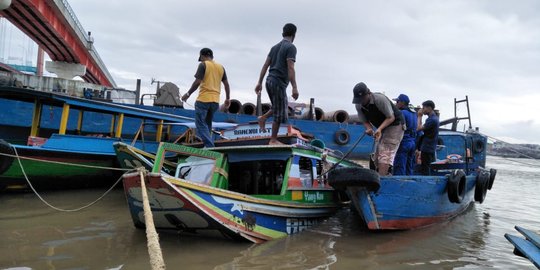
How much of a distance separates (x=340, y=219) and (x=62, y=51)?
28.0m

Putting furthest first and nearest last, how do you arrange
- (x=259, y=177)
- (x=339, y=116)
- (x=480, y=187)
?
(x=339, y=116) < (x=480, y=187) < (x=259, y=177)

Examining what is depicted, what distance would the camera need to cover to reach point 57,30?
22594 mm

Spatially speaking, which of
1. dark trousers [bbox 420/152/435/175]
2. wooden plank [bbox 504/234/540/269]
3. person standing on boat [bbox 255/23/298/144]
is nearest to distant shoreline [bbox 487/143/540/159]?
dark trousers [bbox 420/152/435/175]

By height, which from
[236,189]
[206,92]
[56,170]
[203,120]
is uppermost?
[206,92]

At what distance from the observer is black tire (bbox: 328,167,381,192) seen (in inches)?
194

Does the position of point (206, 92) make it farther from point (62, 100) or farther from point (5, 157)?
point (62, 100)

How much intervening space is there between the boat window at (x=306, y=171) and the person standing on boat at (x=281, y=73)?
58cm

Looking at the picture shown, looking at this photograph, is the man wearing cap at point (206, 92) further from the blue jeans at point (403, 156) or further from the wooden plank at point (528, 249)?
the wooden plank at point (528, 249)

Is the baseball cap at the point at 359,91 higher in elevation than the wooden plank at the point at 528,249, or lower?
higher

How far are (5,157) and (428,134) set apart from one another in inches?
308

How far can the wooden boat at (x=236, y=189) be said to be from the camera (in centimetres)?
419

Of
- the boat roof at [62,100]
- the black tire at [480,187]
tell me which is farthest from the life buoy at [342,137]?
the boat roof at [62,100]

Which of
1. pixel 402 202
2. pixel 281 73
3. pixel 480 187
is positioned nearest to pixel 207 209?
pixel 281 73

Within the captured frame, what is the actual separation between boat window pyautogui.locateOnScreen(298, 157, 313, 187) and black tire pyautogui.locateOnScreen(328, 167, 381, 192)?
591 mm
